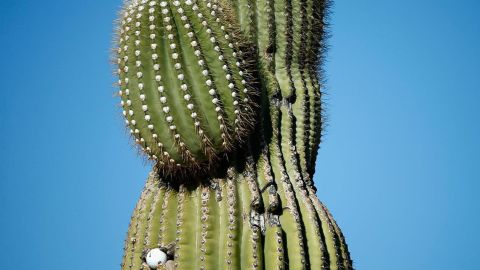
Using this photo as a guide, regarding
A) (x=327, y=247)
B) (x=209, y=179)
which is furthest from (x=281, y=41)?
(x=327, y=247)

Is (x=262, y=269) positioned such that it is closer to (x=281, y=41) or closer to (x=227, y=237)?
(x=227, y=237)

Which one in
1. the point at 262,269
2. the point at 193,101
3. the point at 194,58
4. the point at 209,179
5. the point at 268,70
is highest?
the point at 268,70

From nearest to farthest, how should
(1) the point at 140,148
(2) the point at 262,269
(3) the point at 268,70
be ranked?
1. (2) the point at 262,269
2. (1) the point at 140,148
3. (3) the point at 268,70

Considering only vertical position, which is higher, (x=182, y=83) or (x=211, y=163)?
(x=182, y=83)

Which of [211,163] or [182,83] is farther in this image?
[211,163]
